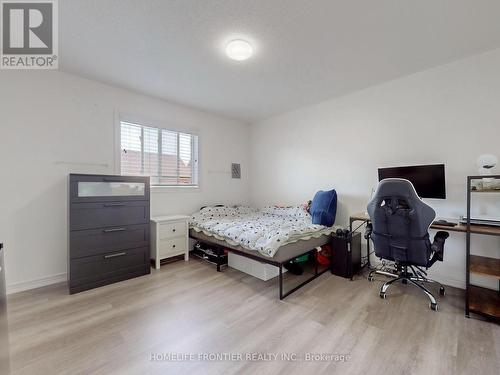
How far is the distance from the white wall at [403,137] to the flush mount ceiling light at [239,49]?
6.02 feet

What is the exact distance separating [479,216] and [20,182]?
4.78 metres

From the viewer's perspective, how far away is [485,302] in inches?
77.2

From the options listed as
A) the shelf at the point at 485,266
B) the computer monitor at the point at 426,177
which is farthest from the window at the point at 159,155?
the shelf at the point at 485,266

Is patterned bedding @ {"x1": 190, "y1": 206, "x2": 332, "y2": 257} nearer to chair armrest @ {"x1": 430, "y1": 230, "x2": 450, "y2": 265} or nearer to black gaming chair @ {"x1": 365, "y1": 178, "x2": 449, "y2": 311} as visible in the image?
black gaming chair @ {"x1": 365, "y1": 178, "x2": 449, "y2": 311}

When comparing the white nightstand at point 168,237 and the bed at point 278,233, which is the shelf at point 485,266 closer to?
the bed at point 278,233

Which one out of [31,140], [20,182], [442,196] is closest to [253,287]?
[442,196]

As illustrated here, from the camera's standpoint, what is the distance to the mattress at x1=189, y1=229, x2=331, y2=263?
7.38ft

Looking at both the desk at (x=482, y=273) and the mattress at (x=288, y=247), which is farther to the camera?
the mattress at (x=288, y=247)

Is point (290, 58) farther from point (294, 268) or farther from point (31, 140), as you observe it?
point (31, 140)

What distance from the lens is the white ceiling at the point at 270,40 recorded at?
5.54 feet

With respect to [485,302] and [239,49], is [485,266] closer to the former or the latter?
[485,302]

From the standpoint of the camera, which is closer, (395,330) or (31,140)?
(395,330)

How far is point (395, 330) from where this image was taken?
5.67 ft

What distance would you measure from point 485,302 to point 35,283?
449 cm
